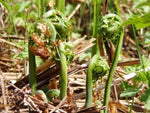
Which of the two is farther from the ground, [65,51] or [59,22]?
[59,22]

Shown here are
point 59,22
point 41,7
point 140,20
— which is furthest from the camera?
point 41,7

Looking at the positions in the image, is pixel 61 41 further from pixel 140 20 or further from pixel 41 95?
pixel 140 20

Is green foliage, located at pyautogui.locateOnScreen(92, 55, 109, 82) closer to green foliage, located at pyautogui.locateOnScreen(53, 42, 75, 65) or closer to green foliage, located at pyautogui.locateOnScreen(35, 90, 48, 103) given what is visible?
green foliage, located at pyautogui.locateOnScreen(53, 42, 75, 65)

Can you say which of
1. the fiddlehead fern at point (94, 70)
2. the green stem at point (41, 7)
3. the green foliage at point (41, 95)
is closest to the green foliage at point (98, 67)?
the fiddlehead fern at point (94, 70)

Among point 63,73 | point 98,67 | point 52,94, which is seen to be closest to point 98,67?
point 98,67

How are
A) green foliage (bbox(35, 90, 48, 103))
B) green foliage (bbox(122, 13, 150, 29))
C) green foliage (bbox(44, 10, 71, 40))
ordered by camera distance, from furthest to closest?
green foliage (bbox(35, 90, 48, 103)) < green foliage (bbox(44, 10, 71, 40)) < green foliage (bbox(122, 13, 150, 29))

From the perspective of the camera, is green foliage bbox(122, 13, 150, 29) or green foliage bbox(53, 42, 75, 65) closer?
green foliage bbox(122, 13, 150, 29)

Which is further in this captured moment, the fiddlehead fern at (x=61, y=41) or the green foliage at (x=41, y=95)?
the green foliage at (x=41, y=95)

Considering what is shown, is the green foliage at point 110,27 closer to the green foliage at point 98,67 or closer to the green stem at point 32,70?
the green foliage at point 98,67

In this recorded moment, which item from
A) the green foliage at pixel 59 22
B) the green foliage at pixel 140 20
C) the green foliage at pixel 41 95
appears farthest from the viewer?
the green foliage at pixel 41 95

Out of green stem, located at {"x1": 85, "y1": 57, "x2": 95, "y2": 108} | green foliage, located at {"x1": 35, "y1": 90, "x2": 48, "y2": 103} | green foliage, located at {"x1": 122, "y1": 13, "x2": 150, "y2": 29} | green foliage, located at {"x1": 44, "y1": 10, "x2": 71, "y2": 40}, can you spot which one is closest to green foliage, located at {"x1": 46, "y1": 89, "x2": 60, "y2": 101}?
green foliage, located at {"x1": 35, "y1": 90, "x2": 48, "y2": 103}

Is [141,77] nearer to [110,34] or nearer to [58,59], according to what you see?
[110,34]
